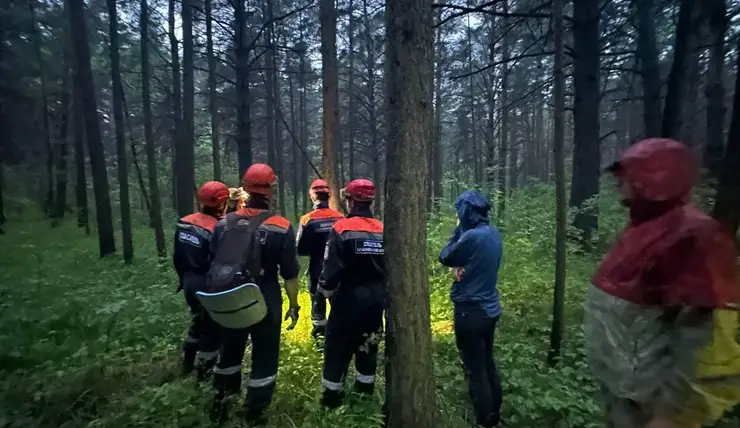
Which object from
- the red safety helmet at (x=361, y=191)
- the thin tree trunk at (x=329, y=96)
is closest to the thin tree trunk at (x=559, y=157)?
the red safety helmet at (x=361, y=191)

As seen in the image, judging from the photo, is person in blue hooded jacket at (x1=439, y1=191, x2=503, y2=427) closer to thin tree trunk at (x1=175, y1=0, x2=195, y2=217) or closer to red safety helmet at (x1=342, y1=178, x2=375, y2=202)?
red safety helmet at (x1=342, y1=178, x2=375, y2=202)

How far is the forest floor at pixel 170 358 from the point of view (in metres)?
4.51

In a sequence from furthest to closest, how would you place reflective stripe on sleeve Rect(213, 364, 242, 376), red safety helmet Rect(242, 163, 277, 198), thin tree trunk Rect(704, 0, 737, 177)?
thin tree trunk Rect(704, 0, 737, 177) → reflective stripe on sleeve Rect(213, 364, 242, 376) → red safety helmet Rect(242, 163, 277, 198)

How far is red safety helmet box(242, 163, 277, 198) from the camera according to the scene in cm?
445

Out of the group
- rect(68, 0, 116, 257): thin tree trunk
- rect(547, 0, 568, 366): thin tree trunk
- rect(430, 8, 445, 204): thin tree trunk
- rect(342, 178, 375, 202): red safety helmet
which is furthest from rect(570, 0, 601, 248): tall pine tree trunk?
rect(68, 0, 116, 257): thin tree trunk

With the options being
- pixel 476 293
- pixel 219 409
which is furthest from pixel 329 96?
pixel 219 409

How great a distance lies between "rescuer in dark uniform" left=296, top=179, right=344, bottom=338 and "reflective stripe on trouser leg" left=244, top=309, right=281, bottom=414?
1677mm

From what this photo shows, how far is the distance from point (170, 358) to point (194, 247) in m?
2.03

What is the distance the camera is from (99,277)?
38.1ft

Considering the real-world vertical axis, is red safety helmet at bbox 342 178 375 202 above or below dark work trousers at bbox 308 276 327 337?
above

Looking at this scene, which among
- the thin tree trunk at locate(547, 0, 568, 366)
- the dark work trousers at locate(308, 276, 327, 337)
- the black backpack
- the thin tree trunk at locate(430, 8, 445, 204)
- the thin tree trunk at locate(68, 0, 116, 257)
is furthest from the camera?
the thin tree trunk at locate(430, 8, 445, 204)

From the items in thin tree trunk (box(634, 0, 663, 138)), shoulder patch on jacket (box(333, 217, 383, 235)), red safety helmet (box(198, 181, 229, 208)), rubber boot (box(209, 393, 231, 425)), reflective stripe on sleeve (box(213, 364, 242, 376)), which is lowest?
rubber boot (box(209, 393, 231, 425))

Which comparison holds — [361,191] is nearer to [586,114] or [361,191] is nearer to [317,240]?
[317,240]

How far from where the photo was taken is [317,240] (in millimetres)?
6426
